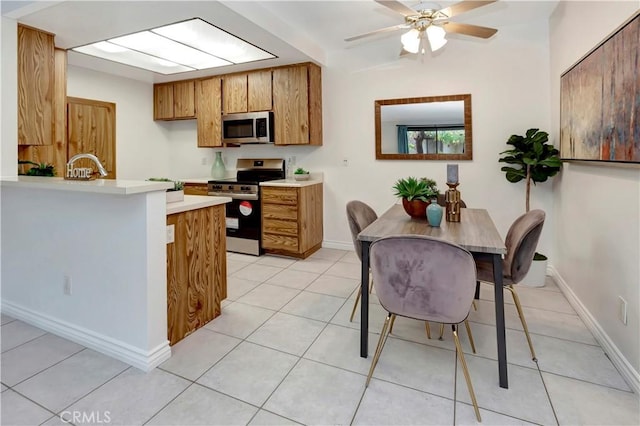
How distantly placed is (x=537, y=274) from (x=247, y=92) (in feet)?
12.9

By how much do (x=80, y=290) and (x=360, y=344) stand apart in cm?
182

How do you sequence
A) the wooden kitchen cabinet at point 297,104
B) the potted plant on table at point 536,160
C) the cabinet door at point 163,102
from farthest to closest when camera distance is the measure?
the cabinet door at point 163,102 < the wooden kitchen cabinet at point 297,104 < the potted plant on table at point 536,160

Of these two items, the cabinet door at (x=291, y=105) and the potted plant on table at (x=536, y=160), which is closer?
the potted plant on table at (x=536, y=160)

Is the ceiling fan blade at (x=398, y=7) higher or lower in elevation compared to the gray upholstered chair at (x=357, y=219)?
higher

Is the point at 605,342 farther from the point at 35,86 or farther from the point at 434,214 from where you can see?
the point at 35,86

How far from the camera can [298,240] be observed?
4.08 meters

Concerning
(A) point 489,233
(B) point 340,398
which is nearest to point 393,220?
(A) point 489,233

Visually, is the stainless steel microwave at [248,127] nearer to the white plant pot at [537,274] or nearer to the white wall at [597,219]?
the white wall at [597,219]

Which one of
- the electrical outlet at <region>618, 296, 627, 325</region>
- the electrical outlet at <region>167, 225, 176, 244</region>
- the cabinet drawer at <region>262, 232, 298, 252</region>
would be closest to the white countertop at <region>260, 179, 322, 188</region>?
the cabinet drawer at <region>262, 232, 298, 252</region>

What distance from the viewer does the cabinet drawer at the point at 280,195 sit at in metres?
4.05

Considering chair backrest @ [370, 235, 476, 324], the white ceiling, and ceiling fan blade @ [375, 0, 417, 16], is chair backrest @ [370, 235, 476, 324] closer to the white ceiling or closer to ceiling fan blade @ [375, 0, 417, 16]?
ceiling fan blade @ [375, 0, 417, 16]

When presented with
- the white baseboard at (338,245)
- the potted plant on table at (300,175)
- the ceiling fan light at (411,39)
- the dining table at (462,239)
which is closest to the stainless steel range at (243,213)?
the potted plant on table at (300,175)

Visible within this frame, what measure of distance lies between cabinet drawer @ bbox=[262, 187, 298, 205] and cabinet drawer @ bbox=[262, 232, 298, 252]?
42 centimetres

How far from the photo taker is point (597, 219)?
232 cm
